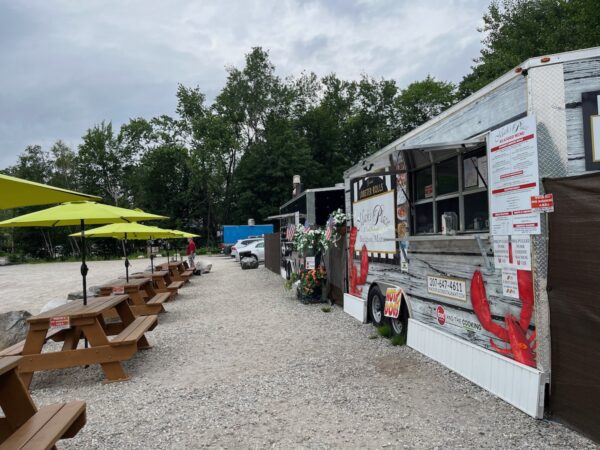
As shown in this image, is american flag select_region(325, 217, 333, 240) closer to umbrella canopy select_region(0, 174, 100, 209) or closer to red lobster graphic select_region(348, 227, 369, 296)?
red lobster graphic select_region(348, 227, 369, 296)

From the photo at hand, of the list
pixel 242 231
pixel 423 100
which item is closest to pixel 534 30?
pixel 423 100

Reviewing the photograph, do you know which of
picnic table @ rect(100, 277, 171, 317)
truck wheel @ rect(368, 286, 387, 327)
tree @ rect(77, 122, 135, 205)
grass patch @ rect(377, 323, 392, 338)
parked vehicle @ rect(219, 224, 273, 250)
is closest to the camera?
grass patch @ rect(377, 323, 392, 338)

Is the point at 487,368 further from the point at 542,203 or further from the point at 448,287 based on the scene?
the point at 542,203

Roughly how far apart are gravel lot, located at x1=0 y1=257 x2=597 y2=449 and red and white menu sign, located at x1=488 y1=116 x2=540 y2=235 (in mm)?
1580

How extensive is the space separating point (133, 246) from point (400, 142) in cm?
4628

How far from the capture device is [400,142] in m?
6.47

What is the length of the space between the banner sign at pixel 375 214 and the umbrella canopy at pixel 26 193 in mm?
4256

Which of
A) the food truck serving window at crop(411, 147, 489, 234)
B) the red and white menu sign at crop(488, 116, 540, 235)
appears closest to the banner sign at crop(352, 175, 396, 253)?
the food truck serving window at crop(411, 147, 489, 234)

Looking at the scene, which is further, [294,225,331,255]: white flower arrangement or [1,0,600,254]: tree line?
[1,0,600,254]: tree line

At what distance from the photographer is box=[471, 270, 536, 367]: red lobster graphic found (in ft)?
12.3

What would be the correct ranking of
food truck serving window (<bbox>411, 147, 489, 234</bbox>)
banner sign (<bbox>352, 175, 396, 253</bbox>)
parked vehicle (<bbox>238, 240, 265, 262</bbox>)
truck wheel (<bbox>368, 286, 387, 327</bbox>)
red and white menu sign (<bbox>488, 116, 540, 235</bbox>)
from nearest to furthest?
1. red and white menu sign (<bbox>488, 116, 540, 235</bbox>)
2. food truck serving window (<bbox>411, 147, 489, 234</bbox>)
3. banner sign (<bbox>352, 175, 396, 253</bbox>)
4. truck wheel (<bbox>368, 286, 387, 327</bbox>)
5. parked vehicle (<bbox>238, 240, 265, 262</bbox>)

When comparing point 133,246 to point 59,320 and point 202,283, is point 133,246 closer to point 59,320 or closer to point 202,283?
point 202,283

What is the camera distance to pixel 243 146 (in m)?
49.4

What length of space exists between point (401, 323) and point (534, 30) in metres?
26.3
